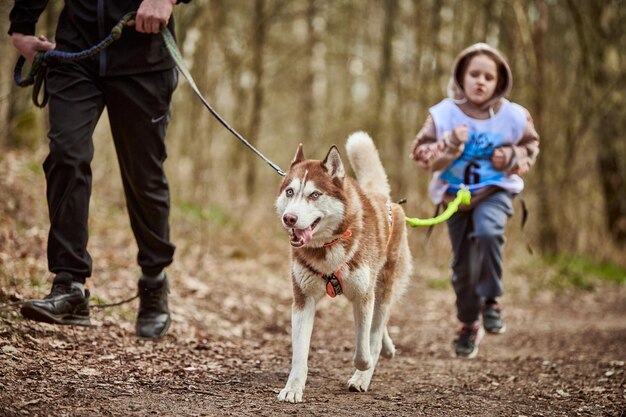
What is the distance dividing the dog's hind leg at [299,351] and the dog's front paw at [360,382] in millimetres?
394

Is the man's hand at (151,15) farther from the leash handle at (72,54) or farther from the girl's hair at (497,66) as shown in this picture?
the girl's hair at (497,66)

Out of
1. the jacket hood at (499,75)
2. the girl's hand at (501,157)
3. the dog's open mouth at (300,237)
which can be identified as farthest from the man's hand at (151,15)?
the girl's hand at (501,157)

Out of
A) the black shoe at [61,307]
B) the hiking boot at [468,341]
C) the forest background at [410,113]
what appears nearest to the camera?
the black shoe at [61,307]

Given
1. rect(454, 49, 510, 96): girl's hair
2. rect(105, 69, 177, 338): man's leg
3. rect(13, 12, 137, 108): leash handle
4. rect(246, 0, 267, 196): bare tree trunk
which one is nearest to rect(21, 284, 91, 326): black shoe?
rect(105, 69, 177, 338): man's leg

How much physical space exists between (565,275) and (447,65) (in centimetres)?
503

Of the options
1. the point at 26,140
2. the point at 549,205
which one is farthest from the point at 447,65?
the point at 26,140

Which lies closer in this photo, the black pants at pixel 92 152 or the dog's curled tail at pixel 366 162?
the black pants at pixel 92 152

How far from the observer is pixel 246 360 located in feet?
14.3

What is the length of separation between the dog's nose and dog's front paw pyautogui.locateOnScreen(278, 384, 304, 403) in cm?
80

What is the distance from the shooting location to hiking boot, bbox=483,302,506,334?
16.4 feet

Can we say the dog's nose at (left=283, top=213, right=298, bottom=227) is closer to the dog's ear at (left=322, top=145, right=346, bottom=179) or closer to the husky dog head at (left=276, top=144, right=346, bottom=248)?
the husky dog head at (left=276, top=144, right=346, bottom=248)

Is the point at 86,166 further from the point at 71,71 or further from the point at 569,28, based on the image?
the point at 569,28

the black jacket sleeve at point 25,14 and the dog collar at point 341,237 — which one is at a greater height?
the black jacket sleeve at point 25,14

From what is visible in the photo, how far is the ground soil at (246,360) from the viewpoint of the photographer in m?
3.12
